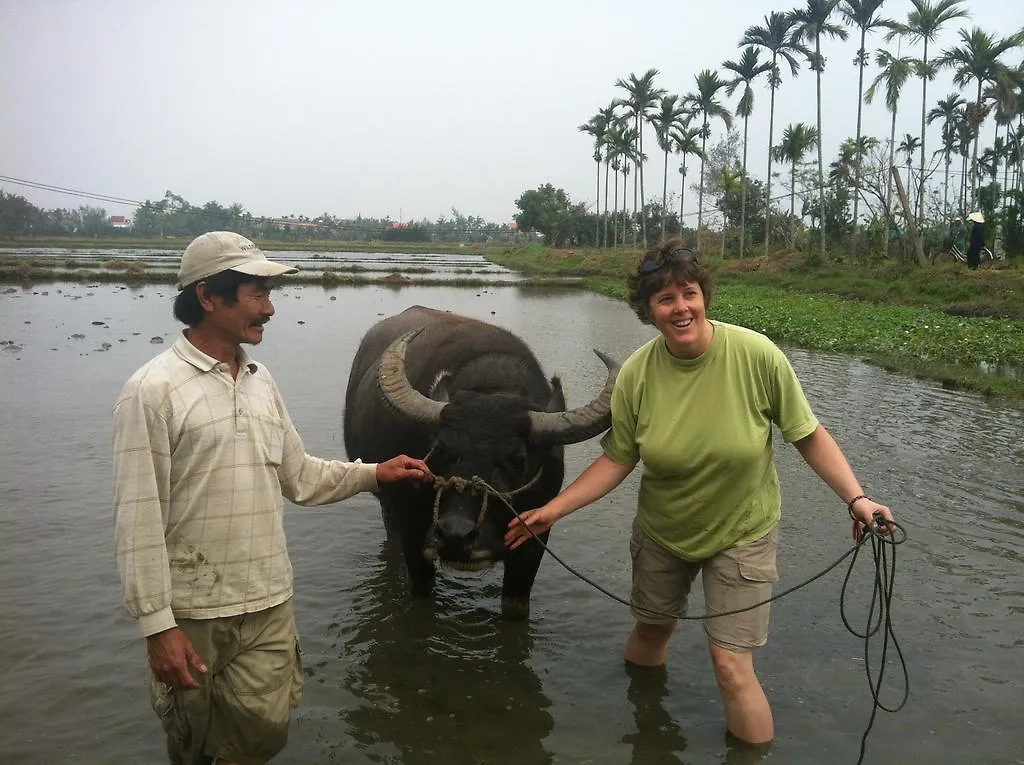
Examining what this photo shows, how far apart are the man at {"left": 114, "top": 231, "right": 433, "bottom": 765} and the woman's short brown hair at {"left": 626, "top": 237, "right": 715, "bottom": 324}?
1.23 meters

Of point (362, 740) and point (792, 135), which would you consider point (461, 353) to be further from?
point (792, 135)

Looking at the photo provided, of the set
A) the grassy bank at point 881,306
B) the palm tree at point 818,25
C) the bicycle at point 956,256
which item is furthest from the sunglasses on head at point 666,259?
the palm tree at point 818,25

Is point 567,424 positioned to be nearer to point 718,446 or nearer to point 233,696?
point 718,446

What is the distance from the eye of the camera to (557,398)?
3.97 metres

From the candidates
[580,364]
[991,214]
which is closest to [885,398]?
[580,364]

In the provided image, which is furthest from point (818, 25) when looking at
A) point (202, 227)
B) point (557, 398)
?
point (202, 227)

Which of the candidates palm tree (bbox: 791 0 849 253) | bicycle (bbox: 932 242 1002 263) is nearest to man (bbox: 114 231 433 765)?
bicycle (bbox: 932 242 1002 263)

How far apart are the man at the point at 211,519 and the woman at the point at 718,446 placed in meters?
1.06

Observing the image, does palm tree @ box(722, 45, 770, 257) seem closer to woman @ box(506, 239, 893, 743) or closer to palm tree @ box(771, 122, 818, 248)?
palm tree @ box(771, 122, 818, 248)

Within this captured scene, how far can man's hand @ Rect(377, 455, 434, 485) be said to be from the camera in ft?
9.82

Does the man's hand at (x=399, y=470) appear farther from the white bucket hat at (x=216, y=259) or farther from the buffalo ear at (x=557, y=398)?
the buffalo ear at (x=557, y=398)

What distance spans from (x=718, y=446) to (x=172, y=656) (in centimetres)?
181

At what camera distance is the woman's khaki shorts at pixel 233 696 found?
2404mm

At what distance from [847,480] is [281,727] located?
1970 millimetres
